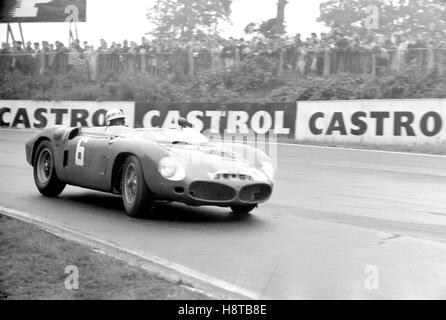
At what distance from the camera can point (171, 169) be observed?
268 inches

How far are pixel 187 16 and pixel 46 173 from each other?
24469 mm

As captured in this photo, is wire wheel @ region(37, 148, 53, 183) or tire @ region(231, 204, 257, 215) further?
wire wheel @ region(37, 148, 53, 183)

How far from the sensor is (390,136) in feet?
55.3

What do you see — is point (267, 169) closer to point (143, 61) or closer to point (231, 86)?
point (231, 86)

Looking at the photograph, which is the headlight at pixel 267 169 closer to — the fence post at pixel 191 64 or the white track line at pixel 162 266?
the white track line at pixel 162 266

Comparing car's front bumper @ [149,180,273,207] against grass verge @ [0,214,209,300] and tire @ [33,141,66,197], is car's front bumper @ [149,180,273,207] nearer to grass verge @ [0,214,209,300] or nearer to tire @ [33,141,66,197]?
grass verge @ [0,214,209,300]

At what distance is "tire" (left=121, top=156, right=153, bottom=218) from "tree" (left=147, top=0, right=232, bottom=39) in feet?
76.8

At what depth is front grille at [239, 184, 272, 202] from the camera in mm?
6918

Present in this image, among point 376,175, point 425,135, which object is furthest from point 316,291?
point 425,135

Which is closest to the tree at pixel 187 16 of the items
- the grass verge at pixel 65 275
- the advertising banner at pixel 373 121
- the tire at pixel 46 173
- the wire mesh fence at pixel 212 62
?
the wire mesh fence at pixel 212 62

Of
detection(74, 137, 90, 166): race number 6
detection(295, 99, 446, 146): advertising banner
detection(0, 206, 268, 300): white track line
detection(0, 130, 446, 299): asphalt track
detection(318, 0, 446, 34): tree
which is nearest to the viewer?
detection(0, 206, 268, 300): white track line

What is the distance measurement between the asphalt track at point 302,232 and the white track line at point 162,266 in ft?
0.49

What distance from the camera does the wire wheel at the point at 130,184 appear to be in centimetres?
710

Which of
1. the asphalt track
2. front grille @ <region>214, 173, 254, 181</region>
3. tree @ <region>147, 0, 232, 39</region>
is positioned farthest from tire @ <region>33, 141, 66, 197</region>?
tree @ <region>147, 0, 232, 39</region>
